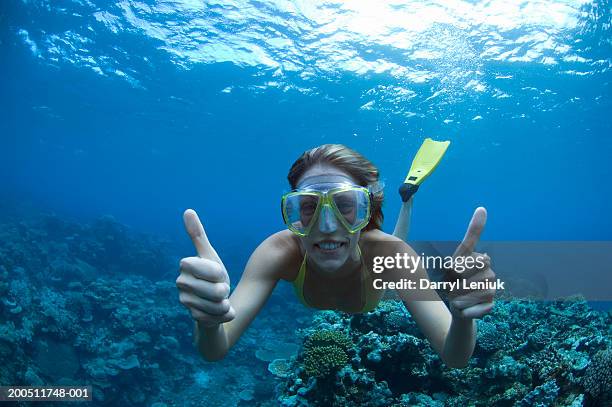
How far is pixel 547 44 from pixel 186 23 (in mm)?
18086

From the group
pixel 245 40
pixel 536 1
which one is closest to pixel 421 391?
pixel 536 1

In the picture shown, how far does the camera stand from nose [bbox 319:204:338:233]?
3314mm

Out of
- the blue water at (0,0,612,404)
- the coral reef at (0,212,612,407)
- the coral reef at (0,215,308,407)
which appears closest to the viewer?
the coral reef at (0,212,612,407)

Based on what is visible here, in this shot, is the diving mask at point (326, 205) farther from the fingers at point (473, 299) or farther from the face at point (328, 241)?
the fingers at point (473, 299)

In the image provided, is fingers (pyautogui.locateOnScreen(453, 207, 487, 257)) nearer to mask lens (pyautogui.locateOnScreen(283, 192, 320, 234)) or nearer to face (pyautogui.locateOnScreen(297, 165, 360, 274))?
face (pyautogui.locateOnScreen(297, 165, 360, 274))

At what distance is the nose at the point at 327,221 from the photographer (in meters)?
3.31

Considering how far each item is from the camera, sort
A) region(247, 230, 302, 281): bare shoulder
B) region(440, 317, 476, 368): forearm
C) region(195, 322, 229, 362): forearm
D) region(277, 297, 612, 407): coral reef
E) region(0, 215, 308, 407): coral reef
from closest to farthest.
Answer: region(440, 317, 476, 368): forearm, region(195, 322, 229, 362): forearm, region(247, 230, 302, 281): bare shoulder, region(277, 297, 612, 407): coral reef, region(0, 215, 308, 407): coral reef

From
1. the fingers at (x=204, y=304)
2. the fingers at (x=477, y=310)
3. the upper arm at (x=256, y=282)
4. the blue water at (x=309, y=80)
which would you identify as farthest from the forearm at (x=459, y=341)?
the blue water at (x=309, y=80)

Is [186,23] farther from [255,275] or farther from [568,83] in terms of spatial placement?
[568,83]

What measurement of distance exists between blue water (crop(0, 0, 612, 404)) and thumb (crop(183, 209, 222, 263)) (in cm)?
1653

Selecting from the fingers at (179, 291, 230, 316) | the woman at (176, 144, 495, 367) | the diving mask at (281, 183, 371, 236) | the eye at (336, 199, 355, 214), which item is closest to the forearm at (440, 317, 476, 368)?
the woman at (176, 144, 495, 367)

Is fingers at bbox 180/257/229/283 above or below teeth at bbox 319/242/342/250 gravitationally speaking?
below

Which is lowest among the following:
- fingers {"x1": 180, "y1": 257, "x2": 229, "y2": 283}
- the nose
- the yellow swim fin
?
fingers {"x1": 180, "y1": 257, "x2": 229, "y2": 283}

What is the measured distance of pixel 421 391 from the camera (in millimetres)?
5906
